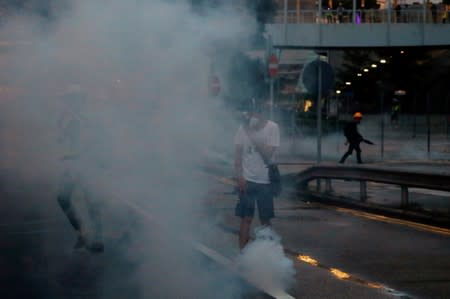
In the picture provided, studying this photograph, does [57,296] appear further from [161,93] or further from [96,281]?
[161,93]

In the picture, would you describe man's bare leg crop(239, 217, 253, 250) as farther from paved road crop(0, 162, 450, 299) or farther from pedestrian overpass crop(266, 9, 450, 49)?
pedestrian overpass crop(266, 9, 450, 49)

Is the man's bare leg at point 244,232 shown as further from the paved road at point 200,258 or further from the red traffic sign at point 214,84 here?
the red traffic sign at point 214,84

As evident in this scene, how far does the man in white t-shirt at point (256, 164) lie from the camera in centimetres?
998

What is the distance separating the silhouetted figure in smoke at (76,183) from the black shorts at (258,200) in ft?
7.06

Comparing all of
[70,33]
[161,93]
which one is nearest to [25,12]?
[70,33]

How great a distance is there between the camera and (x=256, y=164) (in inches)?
394

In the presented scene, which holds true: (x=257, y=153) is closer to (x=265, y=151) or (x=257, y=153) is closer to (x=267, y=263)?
(x=265, y=151)

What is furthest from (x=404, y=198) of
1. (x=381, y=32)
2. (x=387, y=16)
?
(x=387, y=16)

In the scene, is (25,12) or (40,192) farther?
(40,192)

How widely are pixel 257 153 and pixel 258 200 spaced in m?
0.55

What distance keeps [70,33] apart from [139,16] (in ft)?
2.61

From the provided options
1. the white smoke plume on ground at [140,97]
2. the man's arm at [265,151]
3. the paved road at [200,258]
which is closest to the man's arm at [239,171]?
the man's arm at [265,151]

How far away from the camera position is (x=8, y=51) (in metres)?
9.79

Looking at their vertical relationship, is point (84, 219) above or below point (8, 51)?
below
